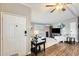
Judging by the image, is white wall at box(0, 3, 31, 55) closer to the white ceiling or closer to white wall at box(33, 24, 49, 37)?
the white ceiling

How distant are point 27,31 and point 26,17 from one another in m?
0.55

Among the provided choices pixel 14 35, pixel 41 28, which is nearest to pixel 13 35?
pixel 14 35

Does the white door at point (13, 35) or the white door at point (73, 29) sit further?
the white door at point (73, 29)

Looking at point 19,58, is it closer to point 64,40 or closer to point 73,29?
point 64,40

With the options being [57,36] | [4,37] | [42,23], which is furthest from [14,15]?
[57,36]

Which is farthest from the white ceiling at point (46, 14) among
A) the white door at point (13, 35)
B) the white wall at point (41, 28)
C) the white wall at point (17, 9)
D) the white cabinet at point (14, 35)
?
the white door at point (13, 35)

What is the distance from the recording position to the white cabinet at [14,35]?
3850 millimetres

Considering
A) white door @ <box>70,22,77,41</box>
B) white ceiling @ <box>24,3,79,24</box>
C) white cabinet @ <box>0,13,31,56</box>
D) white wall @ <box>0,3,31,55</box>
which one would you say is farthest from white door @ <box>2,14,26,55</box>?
white door @ <box>70,22,77,41</box>

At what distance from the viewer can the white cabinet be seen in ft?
12.6

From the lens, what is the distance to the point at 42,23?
6.91 m

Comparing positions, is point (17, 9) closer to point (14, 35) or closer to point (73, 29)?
point (14, 35)

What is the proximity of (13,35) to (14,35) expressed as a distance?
5cm

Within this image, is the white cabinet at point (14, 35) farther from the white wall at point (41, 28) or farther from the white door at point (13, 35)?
the white wall at point (41, 28)

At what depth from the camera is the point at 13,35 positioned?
4266 mm
